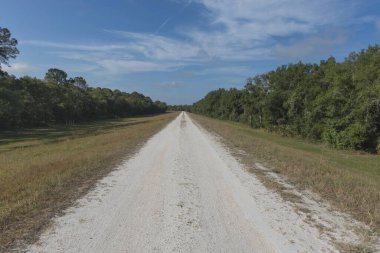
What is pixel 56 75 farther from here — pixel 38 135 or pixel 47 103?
pixel 38 135

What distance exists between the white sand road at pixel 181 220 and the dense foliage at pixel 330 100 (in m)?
21.3

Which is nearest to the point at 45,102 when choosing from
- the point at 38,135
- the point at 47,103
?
the point at 47,103

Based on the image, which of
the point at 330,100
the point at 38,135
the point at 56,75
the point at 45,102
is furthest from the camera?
the point at 56,75

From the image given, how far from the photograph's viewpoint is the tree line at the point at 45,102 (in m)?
40.3

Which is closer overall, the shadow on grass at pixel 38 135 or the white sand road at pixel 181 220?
the white sand road at pixel 181 220

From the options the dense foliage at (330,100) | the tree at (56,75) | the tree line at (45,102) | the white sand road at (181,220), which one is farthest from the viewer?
the tree at (56,75)

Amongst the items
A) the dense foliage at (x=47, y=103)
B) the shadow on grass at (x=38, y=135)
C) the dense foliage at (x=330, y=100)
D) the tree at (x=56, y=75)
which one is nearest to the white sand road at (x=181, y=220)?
the shadow on grass at (x=38, y=135)

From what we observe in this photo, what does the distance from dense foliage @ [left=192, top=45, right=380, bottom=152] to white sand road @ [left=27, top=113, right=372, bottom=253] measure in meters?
21.3

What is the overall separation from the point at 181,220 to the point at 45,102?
67.0m

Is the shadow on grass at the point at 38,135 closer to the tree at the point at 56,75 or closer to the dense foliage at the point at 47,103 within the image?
the dense foliage at the point at 47,103

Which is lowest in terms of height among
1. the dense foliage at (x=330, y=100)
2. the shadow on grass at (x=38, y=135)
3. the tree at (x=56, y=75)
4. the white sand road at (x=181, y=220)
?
the shadow on grass at (x=38, y=135)

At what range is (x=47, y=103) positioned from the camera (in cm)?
6781

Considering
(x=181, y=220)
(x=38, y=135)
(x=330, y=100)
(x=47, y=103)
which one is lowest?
(x=38, y=135)

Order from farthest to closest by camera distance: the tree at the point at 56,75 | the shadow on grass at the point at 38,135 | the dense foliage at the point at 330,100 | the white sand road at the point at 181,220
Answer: the tree at the point at 56,75, the shadow on grass at the point at 38,135, the dense foliage at the point at 330,100, the white sand road at the point at 181,220
